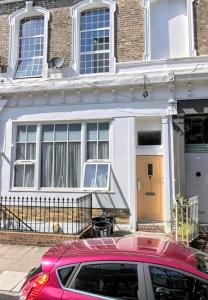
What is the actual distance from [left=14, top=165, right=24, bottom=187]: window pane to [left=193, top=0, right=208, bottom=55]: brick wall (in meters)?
7.39

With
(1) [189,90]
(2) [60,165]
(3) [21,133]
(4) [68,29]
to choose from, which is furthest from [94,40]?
(2) [60,165]

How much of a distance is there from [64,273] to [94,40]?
33.3 feet

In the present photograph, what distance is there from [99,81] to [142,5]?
3127mm

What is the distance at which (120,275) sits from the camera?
360cm

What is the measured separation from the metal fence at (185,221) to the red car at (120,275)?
5032 mm

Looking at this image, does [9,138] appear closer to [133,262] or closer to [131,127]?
[131,127]

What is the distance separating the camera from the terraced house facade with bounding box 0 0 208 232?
35.8 feet

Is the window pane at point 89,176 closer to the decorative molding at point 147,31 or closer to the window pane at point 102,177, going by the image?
the window pane at point 102,177

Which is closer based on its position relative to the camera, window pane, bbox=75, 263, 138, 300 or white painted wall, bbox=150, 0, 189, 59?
window pane, bbox=75, 263, 138, 300

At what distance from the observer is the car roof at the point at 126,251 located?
3719 millimetres

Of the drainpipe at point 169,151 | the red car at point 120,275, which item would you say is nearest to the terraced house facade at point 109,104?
the drainpipe at point 169,151

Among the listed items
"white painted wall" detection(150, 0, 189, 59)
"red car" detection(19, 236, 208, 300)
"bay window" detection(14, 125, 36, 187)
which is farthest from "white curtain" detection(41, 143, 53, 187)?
"red car" detection(19, 236, 208, 300)

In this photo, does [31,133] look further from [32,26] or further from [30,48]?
[32,26]

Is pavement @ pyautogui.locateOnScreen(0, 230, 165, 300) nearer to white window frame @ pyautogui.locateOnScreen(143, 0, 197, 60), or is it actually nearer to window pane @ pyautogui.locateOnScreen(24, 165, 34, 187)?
window pane @ pyautogui.locateOnScreen(24, 165, 34, 187)
